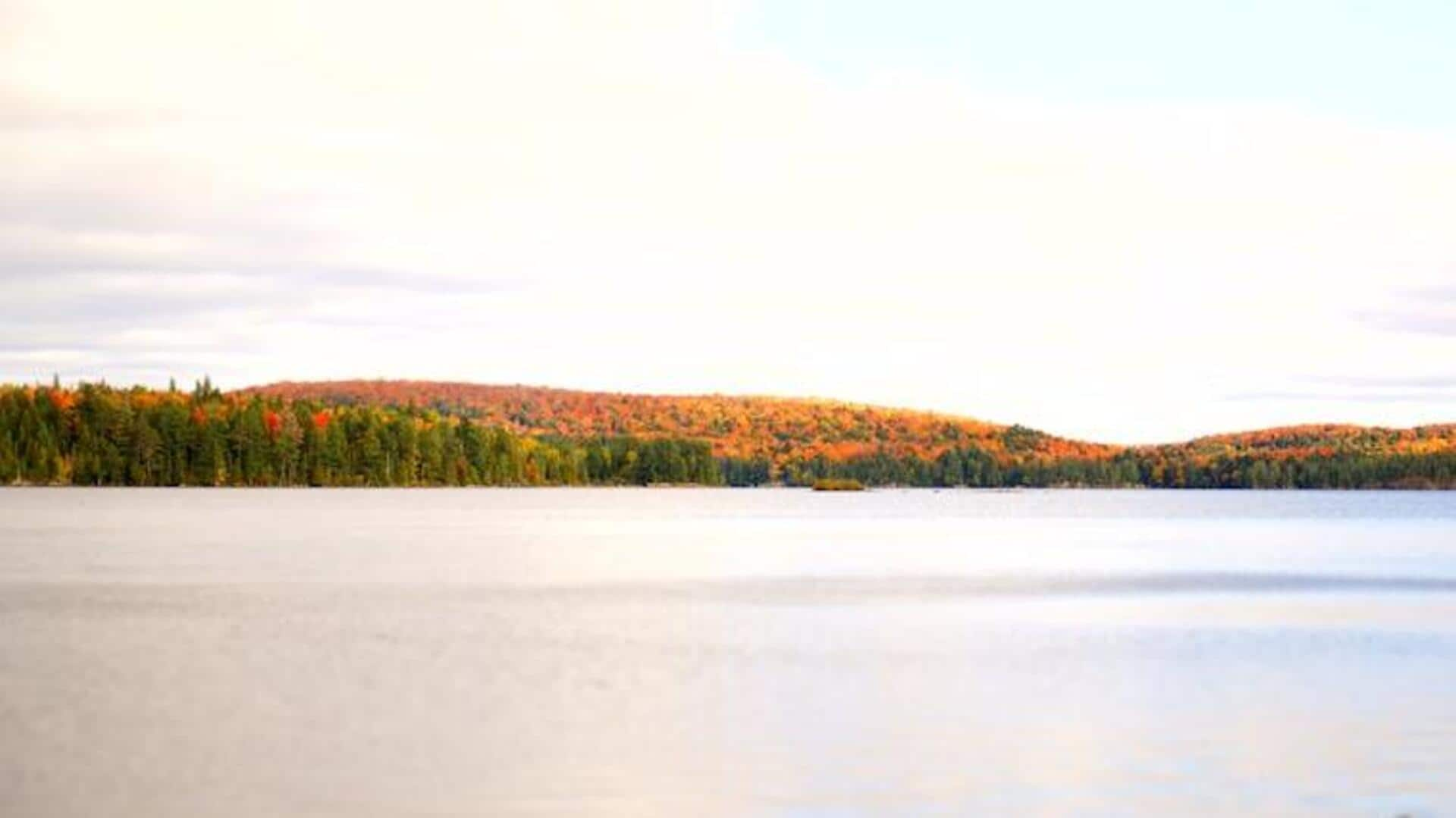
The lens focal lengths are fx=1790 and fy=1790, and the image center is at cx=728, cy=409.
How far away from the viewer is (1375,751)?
2973 centimetres

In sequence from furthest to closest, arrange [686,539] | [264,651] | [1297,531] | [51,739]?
1. [1297,531]
2. [686,539]
3. [264,651]
4. [51,739]

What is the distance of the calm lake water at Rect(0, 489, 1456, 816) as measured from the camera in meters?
26.1

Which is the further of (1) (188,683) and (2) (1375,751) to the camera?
(1) (188,683)

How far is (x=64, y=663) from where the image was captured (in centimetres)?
3984

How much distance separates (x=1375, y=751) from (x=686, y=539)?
8952 cm

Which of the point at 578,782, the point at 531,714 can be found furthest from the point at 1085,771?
the point at 531,714

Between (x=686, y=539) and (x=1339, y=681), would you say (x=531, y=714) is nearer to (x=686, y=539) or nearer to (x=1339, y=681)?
(x=1339, y=681)

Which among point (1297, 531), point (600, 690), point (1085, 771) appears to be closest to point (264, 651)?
point (600, 690)

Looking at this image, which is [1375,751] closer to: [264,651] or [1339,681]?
[1339,681]

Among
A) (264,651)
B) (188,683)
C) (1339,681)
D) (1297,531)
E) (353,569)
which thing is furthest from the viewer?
(1297,531)

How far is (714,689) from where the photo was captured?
37812 mm

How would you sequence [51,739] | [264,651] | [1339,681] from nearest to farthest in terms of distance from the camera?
[51,739]
[1339,681]
[264,651]

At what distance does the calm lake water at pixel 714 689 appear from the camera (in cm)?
2612

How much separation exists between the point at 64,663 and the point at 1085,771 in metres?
23.6
